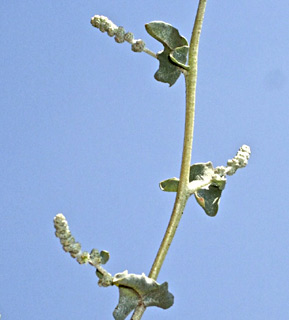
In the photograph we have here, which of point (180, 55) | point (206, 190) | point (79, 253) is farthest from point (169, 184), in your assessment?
point (79, 253)

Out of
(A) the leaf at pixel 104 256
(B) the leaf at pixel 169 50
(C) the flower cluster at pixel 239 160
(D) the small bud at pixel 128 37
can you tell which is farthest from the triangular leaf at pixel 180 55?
(A) the leaf at pixel 104 256

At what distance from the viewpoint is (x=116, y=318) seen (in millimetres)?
1577

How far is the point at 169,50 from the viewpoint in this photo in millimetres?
1845

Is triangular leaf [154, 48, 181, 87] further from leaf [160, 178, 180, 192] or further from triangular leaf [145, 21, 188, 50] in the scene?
leaf [160, 178, 180, 192]

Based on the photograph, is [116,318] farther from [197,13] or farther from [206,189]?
[197,13]

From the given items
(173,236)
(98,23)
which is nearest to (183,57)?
(98,23)

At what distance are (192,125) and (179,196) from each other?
19 cm

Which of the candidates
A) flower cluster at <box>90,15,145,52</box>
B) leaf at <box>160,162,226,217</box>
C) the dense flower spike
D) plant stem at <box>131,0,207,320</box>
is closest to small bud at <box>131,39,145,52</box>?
flower cluster at <box>90,15,145,52</box>

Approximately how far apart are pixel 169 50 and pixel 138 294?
69cm

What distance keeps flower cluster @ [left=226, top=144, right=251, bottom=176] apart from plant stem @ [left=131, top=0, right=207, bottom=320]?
0.16 metres

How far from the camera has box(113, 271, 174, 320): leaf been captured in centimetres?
154

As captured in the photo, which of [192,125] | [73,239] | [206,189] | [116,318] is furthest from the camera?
[206,189]

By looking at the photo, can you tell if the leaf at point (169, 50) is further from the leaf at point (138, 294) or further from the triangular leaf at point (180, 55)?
the leaf at point (138, 294)

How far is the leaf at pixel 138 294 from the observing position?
5.04 feet
